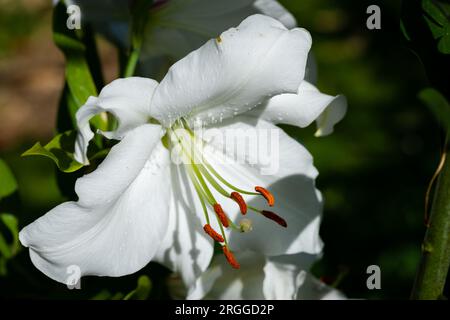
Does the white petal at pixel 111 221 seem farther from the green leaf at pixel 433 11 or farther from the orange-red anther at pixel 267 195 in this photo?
the green leaf at pixel 433 11

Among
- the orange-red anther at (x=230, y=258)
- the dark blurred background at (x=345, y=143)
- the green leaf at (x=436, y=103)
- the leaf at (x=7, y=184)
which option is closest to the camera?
the green leaf at (x=436, y=103)

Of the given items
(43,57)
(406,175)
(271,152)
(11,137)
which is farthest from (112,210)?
(43,57)

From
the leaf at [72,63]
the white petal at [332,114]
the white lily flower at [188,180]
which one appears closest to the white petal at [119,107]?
the white lily flower at [188,180]

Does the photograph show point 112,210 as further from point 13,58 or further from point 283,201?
→ point 13,58

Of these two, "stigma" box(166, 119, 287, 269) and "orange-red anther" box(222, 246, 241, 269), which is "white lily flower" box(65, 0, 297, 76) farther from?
"orange-red anther" box(222, 246, 241, 269)

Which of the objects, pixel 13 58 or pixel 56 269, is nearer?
pixel 56 269

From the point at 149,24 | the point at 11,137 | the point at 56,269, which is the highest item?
the point at 149,24

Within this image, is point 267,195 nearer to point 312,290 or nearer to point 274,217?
point 274,217
